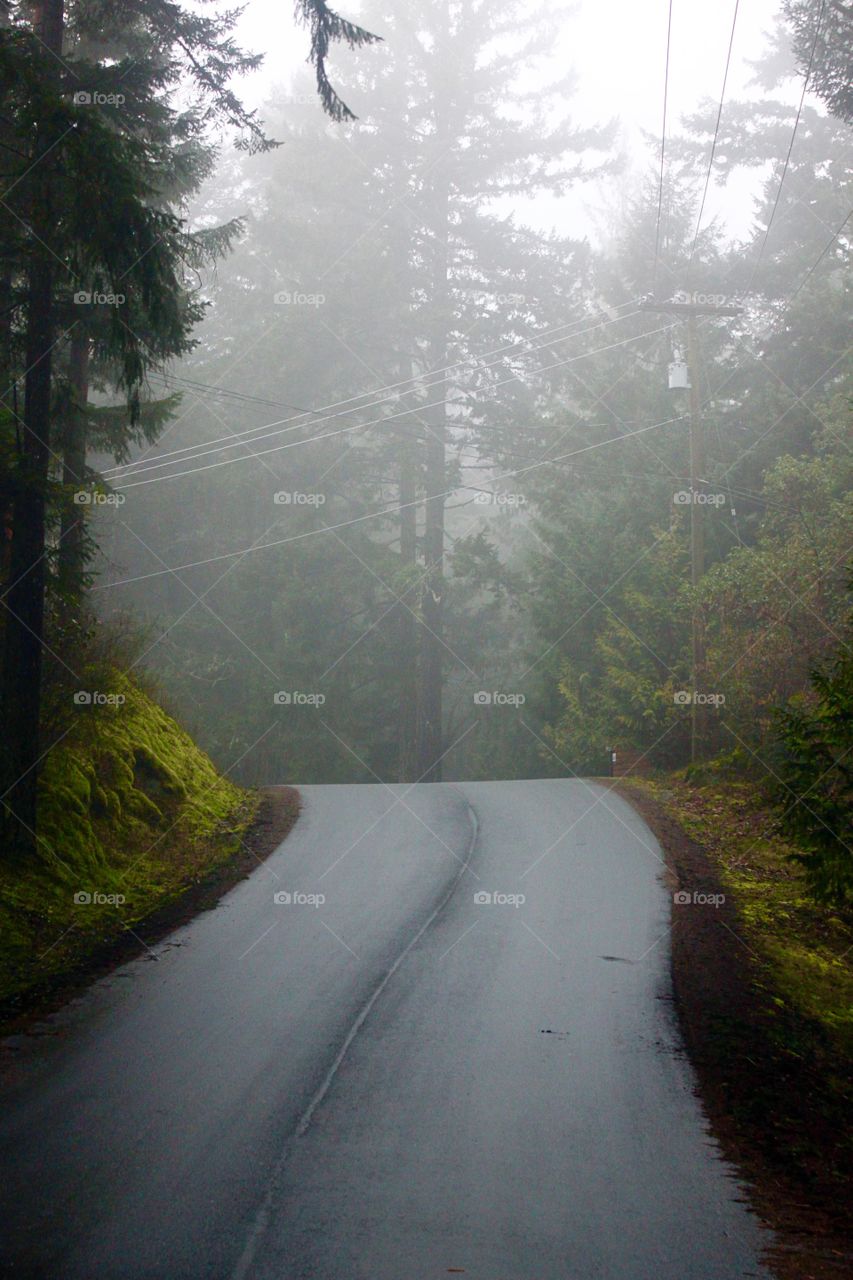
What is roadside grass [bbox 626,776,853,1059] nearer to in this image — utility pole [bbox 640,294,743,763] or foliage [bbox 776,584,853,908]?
foliage [bbox 776,584,853,908]

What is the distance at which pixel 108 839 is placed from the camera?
1312 cm

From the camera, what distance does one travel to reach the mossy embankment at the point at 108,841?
987cm

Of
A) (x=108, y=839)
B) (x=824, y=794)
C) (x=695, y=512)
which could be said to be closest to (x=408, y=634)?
(x=695, y=512)

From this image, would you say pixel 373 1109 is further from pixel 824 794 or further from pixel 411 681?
pixel 411 681

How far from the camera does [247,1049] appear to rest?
765cm

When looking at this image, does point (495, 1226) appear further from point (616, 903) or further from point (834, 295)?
point (834, 295)

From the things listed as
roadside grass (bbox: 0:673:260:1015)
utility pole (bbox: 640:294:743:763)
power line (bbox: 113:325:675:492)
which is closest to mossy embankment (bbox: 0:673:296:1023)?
roadside grass (bbox: 0:673:260:1015)

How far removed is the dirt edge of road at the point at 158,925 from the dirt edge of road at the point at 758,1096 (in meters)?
4.81

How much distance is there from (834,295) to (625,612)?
11.1 metres

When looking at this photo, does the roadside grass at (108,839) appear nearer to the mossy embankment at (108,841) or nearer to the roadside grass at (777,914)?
the mossy embankment at (108,841)

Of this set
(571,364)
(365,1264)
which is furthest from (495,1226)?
(571,364)

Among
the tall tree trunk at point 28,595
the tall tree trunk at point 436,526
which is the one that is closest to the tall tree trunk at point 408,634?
the tall tree trunk at point 436,526

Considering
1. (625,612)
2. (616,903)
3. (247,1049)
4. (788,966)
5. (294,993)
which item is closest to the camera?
(247,1049)

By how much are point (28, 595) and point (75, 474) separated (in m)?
4.59
